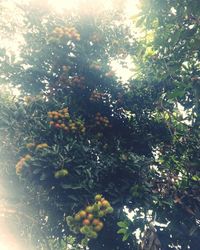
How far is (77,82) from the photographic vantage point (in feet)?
30.8

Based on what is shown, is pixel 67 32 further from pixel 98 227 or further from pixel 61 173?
pixel 98 227

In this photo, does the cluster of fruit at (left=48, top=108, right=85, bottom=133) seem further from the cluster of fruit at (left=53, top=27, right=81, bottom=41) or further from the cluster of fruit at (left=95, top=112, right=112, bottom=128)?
the cluster of fruit at (left=53, top=27, right=81, bottom=41)

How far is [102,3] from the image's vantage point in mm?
10438

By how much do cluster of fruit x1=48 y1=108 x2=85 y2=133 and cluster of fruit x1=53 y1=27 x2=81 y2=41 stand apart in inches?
101

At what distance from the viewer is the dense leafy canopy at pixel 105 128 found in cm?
705

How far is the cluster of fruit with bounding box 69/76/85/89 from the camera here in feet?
30.7

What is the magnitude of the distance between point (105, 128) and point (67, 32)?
9.80 ft

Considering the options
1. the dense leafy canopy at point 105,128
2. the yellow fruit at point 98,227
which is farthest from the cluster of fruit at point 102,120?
the yellow fruit at point 98,227

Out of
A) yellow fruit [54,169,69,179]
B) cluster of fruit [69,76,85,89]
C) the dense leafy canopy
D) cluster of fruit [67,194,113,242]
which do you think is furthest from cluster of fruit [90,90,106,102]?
cluster of fruit [67,194,113,242]

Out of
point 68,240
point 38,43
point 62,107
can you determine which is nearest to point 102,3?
point 38,43

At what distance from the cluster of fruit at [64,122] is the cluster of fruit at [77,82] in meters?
1.60

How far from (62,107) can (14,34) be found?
5193mm

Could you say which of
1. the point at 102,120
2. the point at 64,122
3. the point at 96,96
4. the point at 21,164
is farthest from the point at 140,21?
the point at 21,164

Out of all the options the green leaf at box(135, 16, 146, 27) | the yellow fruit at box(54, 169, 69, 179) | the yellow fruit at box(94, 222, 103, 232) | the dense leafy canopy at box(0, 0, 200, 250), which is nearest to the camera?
the yellow fruit at box(94, 222, 103, 232)
